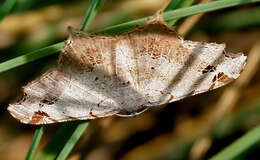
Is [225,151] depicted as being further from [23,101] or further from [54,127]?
[54,127]

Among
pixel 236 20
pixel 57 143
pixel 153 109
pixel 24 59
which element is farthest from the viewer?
pixel 153 109

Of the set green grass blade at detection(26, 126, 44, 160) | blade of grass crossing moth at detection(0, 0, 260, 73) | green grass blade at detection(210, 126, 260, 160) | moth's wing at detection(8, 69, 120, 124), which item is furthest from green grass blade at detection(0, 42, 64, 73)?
green grass blade at detection(210, 126, 260, 160)

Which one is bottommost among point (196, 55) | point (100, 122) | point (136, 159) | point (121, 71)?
point (136, 159)

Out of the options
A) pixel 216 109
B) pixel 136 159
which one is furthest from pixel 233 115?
pixel 136 159

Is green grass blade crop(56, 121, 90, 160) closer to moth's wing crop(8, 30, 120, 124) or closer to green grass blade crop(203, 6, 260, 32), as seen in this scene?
moth's wing crop(8, 30, 120, 124)

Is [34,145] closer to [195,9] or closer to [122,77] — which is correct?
[122,77]

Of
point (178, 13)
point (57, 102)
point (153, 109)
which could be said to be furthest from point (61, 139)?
point (153, 109)
